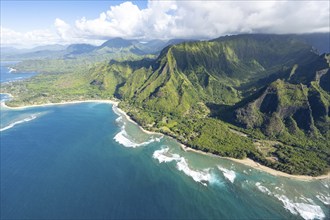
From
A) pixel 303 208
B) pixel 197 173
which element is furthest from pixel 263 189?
pixel 197 173

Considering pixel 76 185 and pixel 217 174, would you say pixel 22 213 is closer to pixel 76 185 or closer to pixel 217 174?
pixel 76 185

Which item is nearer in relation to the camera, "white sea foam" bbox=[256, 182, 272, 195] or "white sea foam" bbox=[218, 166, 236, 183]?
"white sea foam" bbox=[256, 182, 272, 195]

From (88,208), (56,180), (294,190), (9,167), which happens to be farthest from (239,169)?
(9,167)

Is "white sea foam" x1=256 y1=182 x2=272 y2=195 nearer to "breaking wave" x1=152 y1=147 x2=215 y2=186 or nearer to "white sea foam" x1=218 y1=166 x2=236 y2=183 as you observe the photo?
"white sea foam" x1=218 y1=166 x2=236 y2=183

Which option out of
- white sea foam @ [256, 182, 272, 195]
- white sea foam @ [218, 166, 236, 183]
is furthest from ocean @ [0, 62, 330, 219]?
white sea foam @ [256, 182, 272, 195]

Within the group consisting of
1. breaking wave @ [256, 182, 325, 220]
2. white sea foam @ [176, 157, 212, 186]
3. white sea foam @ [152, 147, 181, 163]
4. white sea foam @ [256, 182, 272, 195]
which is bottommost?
white sea foam @ [152, 147, 181, 163]

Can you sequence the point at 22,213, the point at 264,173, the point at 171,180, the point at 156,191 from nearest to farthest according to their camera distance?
the point at 22,213, the point at 156,191, the point at 171,180, the point at 264,173

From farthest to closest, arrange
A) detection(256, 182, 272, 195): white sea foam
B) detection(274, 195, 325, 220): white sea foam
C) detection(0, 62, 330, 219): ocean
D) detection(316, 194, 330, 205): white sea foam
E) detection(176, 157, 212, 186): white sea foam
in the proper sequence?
detection(176, 157, 212, 186): white sea foam, detection(256, 182, 272, 195): white sea foam, detection(316, 194, 330, 205): white sea foam, detection(274, 195, 325, 220): white sea foam, detection(0, 62, 330, 219): ocean

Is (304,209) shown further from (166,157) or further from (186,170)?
(166,157)

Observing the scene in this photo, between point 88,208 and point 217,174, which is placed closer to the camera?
point 88,208
